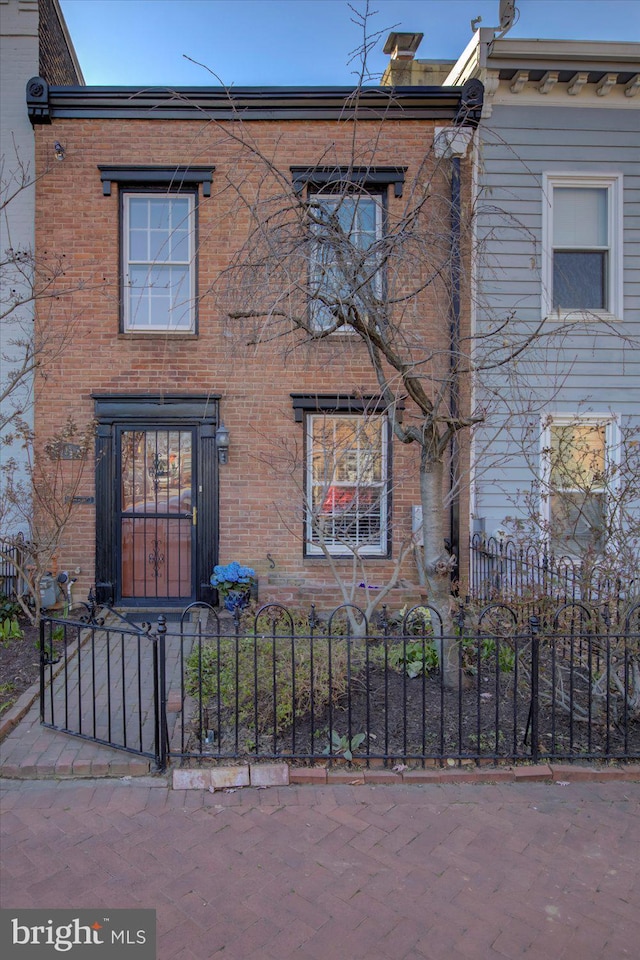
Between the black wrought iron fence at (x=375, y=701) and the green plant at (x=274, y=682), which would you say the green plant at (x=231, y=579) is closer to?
the black wrought iron fence at (x=375, y=701)

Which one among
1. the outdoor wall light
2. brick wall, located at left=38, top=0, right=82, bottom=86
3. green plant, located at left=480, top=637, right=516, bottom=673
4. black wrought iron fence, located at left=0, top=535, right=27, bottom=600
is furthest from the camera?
brick wall, located at left=38, top=0, right=82, bottom=86

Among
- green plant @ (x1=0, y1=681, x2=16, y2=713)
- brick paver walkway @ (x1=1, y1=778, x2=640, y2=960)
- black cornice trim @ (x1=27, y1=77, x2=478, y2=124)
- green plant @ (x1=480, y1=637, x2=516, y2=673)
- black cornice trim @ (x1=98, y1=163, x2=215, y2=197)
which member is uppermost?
black cornice trim @ (x1=27, y1=77, x2=478, y2=124)

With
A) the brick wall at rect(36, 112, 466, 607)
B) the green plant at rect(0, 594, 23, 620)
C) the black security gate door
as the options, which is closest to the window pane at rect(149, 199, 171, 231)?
the brick wall at rect(36, 112, 466, 607)

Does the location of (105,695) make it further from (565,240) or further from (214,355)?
(565,240)

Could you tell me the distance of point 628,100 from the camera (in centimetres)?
838

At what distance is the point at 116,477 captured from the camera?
27.0 feet

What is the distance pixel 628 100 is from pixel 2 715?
10325mm

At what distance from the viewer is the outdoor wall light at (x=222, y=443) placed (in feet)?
26.3

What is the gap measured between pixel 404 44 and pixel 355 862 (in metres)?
12.7

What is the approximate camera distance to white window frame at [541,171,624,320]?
27.3 feet

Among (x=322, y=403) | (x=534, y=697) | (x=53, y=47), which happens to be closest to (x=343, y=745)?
(x=534, y=697)

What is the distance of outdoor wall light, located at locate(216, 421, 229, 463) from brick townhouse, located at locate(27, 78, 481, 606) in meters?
0.02

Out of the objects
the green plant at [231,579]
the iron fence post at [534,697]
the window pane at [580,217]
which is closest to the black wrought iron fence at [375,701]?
the iron fence post at [534,697]

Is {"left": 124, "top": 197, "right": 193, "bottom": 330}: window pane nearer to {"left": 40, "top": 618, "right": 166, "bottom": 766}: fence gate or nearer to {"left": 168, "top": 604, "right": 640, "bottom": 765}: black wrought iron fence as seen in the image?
{"left": 40, "top": 618, "right": 166, "bottom": 766}: fence gate
